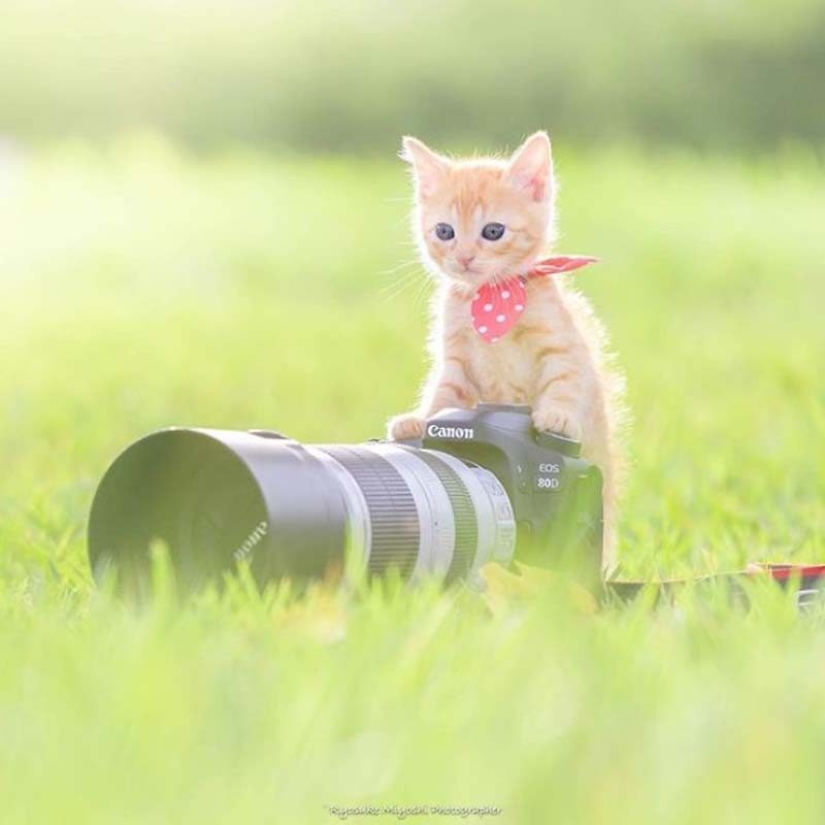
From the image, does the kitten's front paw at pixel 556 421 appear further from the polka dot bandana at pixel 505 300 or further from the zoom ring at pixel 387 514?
the zoom ring at pixel 387 514

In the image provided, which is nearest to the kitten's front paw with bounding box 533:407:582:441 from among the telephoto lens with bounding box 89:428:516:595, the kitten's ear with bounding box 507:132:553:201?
the telephoto lens with bounding box 89:428:516:595

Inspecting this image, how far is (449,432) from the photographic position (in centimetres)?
309

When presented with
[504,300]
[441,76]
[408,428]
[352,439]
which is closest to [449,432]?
[408,428]

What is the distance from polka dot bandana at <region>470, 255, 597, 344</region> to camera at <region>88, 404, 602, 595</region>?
0.50 ft

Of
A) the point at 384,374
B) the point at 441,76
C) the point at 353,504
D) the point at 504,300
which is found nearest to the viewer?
the point at 353,504

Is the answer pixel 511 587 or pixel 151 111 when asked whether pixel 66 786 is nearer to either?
pixel 511 587

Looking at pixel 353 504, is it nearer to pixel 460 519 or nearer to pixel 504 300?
pixel 460 519

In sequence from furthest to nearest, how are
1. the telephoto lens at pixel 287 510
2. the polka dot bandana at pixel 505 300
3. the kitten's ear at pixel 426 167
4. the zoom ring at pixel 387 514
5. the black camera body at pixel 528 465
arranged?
the kitten's ear at pixel 426 167 < the polka dot bandana at pixel 505 300 < the black camera body at pixel 528 465 < the zoom ring at pixel 387 514 < the telephoto lens at pixel 287 510

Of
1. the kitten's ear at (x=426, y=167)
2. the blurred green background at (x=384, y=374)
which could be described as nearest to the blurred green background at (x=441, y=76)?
the blurred green background at (x=384, y=374)

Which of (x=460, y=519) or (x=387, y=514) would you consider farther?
(x=460, y=519)

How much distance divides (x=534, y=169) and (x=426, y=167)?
19 cm

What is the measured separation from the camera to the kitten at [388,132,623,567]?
10.4 feet

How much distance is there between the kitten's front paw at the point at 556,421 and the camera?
3.07 m

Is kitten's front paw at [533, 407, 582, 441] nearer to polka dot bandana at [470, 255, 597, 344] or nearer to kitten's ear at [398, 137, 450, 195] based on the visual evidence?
polka dot bandana at [470, 255, 597, 344]
